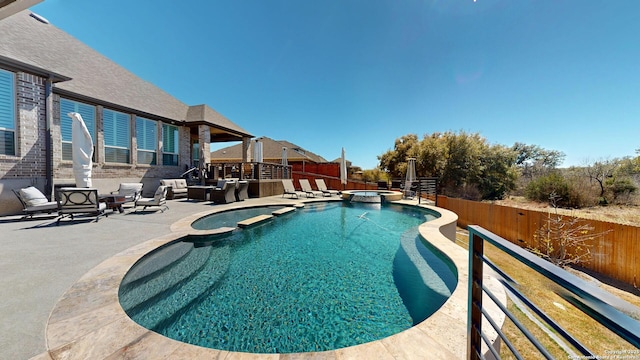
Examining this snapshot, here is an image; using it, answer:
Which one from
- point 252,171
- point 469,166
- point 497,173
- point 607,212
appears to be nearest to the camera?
point 252,171

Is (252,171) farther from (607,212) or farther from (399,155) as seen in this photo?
(607,212)

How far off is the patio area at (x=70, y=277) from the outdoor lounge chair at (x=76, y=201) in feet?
1.07

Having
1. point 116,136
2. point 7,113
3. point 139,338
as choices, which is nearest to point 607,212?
point 139,338

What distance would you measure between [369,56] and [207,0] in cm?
856

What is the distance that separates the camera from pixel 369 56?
1305 cm

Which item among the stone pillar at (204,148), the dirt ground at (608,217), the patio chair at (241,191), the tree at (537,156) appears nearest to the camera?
the dirt ground at (608,217)

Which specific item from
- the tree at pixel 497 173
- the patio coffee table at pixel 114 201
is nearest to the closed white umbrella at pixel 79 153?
the patio coffee table at pixel 114 201

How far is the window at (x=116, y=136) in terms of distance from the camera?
10398 millimetres

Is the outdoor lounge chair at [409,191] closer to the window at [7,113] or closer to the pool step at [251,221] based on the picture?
the pool step at [251,221]

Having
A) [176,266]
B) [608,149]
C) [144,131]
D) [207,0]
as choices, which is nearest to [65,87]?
[144,131]

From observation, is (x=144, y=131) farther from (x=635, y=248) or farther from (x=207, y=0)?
(x=635, y=248)

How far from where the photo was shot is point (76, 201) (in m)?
6.08

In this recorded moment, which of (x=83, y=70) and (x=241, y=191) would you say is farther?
(x=241, y=191)

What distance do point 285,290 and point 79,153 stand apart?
27.3ft
